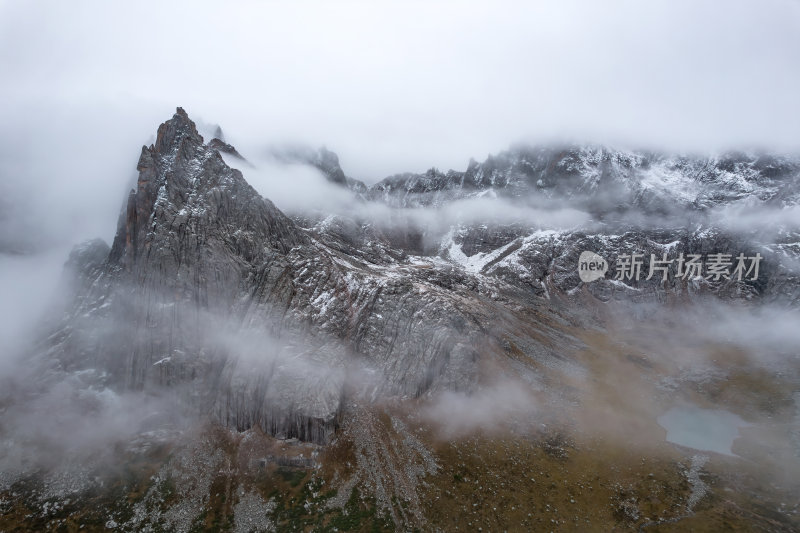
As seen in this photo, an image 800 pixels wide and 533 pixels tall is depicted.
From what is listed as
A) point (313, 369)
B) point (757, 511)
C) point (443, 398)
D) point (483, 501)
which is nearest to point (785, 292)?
point (757, 511)

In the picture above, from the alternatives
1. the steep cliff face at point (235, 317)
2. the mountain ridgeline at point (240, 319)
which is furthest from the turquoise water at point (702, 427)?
the steep cliff face at point (235, 317)

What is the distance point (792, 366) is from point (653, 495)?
366 ft

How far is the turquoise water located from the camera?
9444 centimetres

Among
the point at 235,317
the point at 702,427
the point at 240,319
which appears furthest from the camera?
the point at 240,319

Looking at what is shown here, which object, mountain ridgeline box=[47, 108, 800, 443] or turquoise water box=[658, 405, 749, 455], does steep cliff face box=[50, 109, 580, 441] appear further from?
turquoise water box=[658, 405, 749, 455]

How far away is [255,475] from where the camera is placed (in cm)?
8262

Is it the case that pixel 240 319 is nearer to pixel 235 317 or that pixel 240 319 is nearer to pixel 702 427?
pixel 235 317

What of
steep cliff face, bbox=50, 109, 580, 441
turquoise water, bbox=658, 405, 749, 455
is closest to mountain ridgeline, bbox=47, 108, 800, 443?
steep cliff face, bbox=50, 109, 580, 441

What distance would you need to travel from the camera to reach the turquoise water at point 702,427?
310ft

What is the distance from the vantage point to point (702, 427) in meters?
103

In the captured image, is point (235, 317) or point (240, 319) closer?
point (235, 317)

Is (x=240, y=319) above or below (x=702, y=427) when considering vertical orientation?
above

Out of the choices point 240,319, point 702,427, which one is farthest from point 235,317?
point 702,427

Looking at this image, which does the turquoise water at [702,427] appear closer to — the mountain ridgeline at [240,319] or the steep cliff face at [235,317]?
the mountain ridgeline at [240,319]
